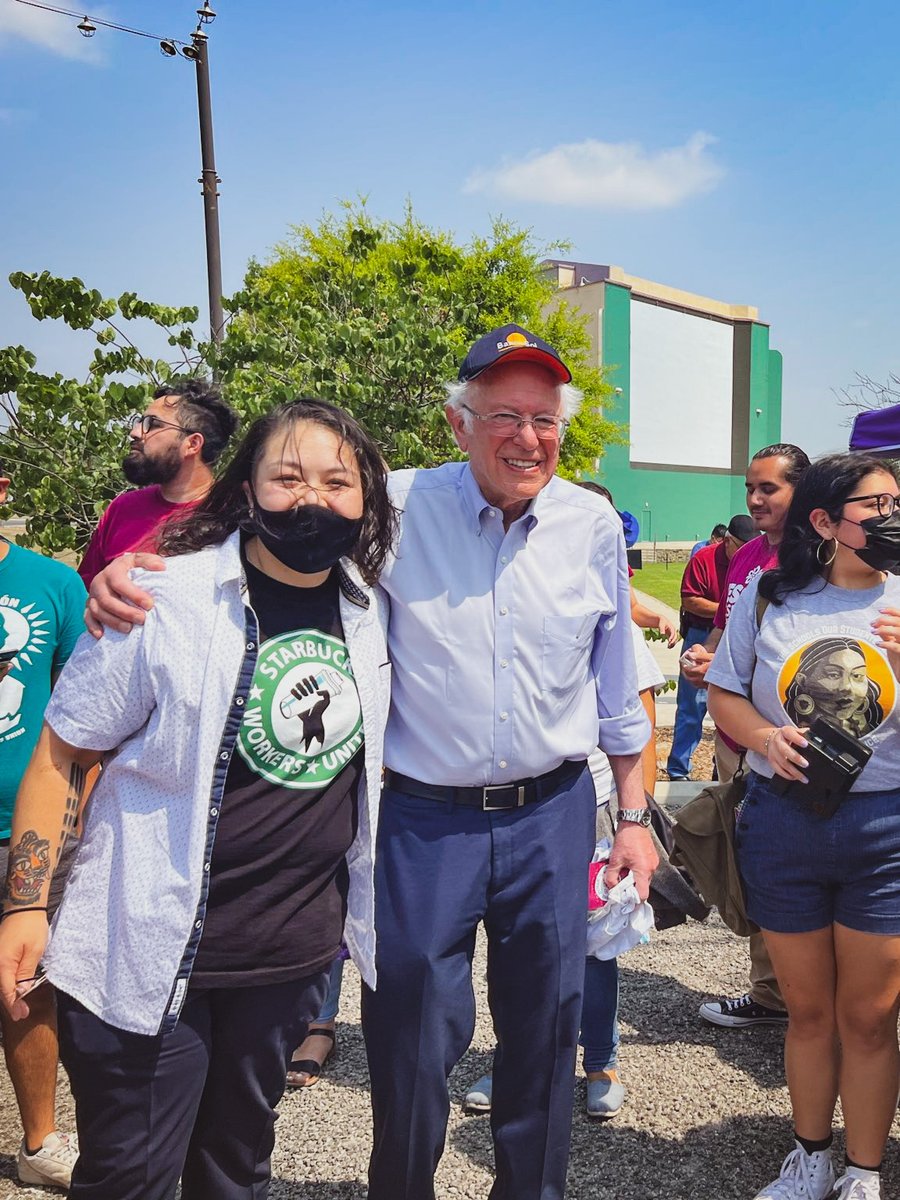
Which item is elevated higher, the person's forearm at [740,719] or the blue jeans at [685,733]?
the person's forearm at [740,719]

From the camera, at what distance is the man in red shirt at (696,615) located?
7398 millimetres

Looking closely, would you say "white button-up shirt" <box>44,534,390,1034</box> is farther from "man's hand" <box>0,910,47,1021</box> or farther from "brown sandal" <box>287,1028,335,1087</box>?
"brown sandal" <box>287,1028,335,1087</box>

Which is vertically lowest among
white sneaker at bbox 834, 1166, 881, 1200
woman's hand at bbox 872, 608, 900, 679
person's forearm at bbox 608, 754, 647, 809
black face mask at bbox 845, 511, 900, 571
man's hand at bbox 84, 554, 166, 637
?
white sneaker at bbox 834, 1166, 881, 1200

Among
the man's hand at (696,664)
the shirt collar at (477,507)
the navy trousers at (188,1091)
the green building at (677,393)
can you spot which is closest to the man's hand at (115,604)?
the navy trousers at (188,1091)

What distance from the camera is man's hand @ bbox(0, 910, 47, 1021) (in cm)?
184

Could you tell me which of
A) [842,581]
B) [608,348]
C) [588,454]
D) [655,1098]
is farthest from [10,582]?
[608,348]

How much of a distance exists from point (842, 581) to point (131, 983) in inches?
80.9

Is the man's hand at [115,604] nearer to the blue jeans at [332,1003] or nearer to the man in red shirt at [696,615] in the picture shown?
the blue jeans at [332,1003]

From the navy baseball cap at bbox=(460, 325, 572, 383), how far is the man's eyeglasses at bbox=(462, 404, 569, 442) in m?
0.11

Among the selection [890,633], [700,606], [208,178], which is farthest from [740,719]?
[208,178]

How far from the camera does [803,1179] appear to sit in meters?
2.70

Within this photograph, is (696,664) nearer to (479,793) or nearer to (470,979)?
(479,793)

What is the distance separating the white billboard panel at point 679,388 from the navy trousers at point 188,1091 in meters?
51.4

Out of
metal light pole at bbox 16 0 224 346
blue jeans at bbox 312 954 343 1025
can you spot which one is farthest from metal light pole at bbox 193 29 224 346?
blue jeans at bbox 312 954 343 1025
